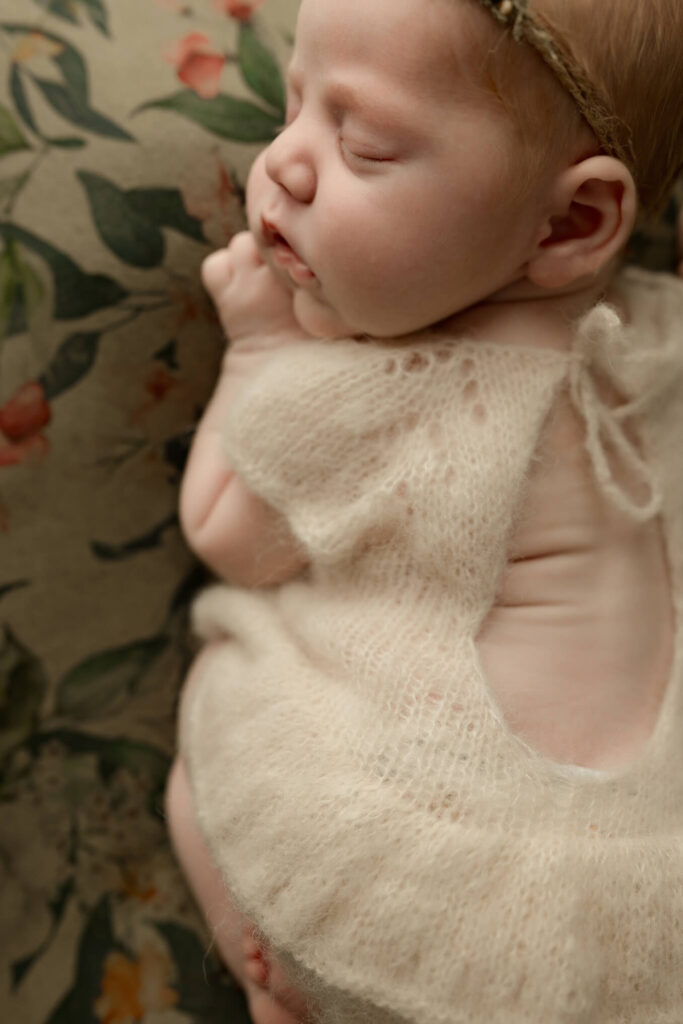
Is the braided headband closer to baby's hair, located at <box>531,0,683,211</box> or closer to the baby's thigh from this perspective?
baby's hair, located at <box>531,0,683,211</box>

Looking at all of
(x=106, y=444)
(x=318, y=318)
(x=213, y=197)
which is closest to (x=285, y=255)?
(x=318, y=318)

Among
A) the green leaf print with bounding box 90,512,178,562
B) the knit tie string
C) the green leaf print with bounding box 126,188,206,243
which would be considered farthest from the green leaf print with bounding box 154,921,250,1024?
the green leaf print with bounding box 126,188,206,243

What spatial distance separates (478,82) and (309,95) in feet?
0.48

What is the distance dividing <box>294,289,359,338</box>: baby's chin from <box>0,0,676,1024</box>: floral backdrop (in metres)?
0.17

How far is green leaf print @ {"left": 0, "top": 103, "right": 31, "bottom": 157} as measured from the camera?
34.7 inches

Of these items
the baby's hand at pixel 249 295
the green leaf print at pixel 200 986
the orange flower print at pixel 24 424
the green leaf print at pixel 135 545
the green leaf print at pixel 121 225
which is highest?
the green leaf print at pixel 121 225

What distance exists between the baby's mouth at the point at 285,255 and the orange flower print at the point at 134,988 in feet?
2.43

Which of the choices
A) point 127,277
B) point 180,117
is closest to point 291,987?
point 127,277

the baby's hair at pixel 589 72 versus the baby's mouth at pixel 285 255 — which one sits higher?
the baby's hair at pixel 589 72

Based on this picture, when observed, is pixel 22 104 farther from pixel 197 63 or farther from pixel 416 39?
pixel 416 39

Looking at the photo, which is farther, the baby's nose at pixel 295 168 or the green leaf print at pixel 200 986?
the green leaf print at pixel 200 986

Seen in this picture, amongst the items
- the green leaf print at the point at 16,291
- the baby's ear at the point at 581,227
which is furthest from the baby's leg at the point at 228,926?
the baby's ear at the point at 581,227

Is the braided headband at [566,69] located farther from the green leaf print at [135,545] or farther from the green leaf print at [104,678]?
the green leaf print at [104,678]

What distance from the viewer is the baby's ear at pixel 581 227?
760mm
